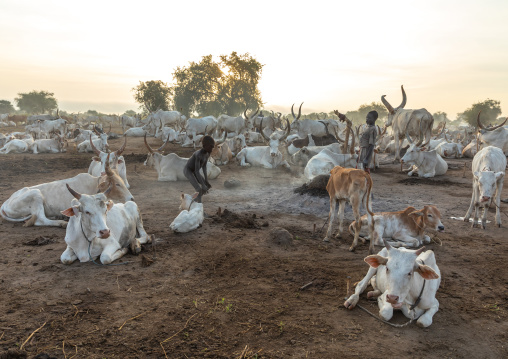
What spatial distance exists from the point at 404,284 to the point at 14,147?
73.8 feet

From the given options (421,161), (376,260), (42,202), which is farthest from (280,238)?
(421,161)

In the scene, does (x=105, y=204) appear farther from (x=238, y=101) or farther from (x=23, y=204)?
(x=238, y=101)

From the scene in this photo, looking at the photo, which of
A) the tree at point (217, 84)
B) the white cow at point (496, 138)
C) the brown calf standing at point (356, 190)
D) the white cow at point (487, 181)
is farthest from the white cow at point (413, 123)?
the tree at point (217, 84)

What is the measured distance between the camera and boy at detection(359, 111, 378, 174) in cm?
916

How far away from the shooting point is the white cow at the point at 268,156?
1609cm

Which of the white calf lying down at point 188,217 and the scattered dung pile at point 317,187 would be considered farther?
the scattered dung pile at point 317,187

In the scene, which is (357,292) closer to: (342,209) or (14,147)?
(342,209)

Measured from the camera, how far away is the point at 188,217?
7598 millimetres

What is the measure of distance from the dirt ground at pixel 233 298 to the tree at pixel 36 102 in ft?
215

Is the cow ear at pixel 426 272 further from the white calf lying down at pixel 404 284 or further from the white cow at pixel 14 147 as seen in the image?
the white cow at pixel 14 147

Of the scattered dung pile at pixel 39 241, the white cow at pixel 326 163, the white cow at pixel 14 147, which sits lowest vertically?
the scattered dung pile at pixel 39 241

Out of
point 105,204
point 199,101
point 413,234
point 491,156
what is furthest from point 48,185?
point 199,101

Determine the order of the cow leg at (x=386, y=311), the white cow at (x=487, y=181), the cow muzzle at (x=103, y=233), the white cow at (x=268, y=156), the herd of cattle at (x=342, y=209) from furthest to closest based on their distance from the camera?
the white cow at (x=268, y=156), the white cow at (x=487, y=181), the cow muzzle at (x=103, y=233), the herd of cattle at (x=342, y=209), the cow leg at (x=386, y=311)

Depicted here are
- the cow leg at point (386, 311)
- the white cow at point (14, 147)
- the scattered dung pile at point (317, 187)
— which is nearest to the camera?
the cow leg at point (386, 311)
